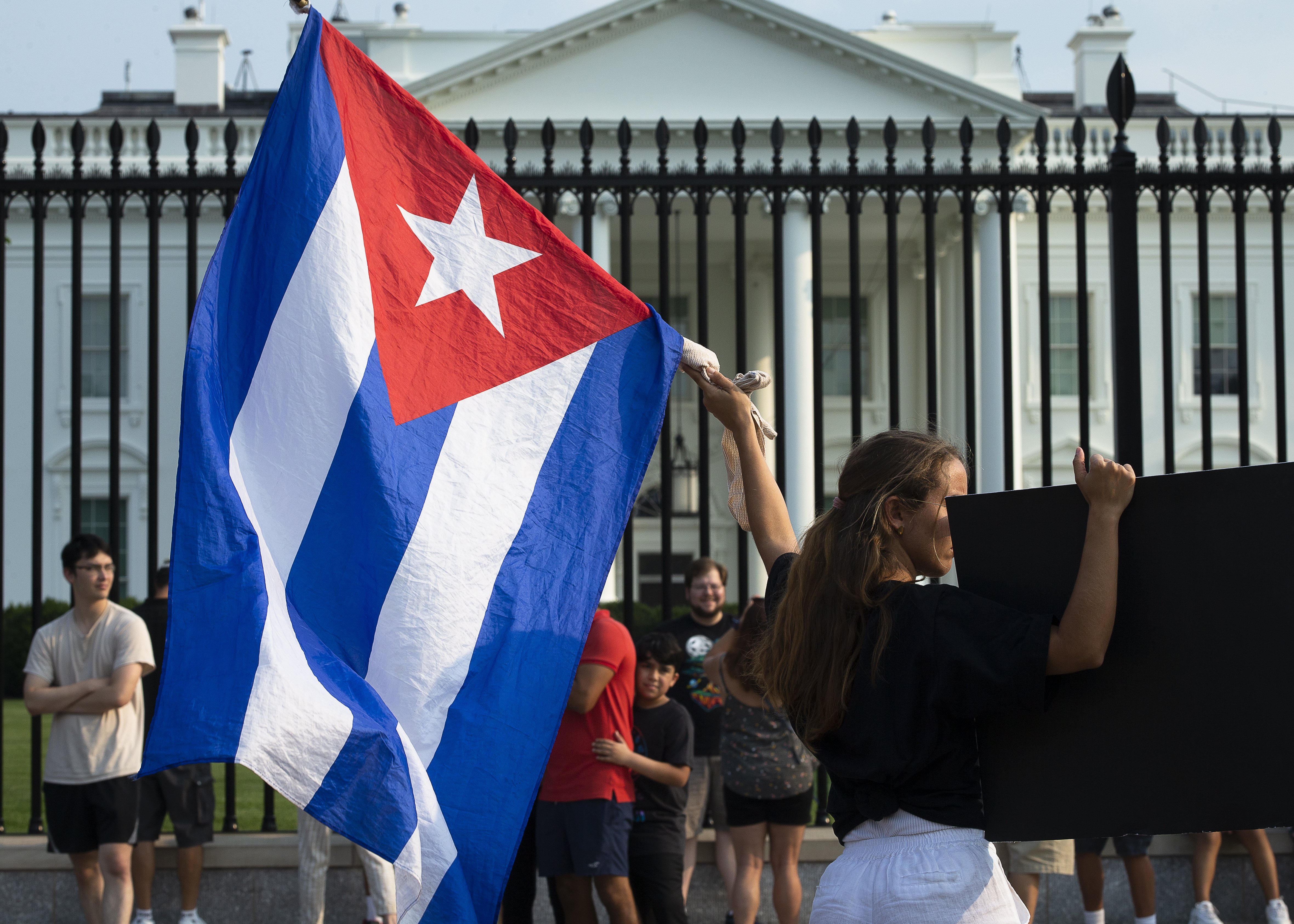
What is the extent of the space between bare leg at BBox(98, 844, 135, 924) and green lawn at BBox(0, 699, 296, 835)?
0.78 meters

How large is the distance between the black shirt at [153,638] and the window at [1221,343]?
18.5 metres

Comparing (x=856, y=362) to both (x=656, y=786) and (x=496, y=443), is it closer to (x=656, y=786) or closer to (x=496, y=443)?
(x=656, y=786)

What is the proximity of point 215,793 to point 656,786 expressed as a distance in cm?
650

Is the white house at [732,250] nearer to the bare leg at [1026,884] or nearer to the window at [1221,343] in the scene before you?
the window at [1221,343]

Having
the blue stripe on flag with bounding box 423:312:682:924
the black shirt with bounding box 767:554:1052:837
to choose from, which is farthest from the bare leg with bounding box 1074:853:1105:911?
the black shirt with bounding box 767:554:1052:837

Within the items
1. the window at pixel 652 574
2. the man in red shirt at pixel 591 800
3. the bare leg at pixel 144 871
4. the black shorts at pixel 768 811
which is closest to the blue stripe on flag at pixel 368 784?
the man in red shirt at pixel 591 800

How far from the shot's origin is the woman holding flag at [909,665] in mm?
2225

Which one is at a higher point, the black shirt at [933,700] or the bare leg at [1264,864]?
the black shirt at [933,700]

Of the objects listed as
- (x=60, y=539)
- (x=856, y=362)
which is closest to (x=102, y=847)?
(x=856, y=362)

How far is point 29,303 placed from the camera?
21.6 m

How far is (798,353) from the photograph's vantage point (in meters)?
18.2

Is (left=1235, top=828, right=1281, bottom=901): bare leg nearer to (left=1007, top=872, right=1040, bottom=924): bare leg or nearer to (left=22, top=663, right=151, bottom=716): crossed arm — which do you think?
(left=1007, top=872, right=1040, bottom=924): bare leg

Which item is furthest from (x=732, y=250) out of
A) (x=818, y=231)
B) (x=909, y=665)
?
(x=909, y=665)

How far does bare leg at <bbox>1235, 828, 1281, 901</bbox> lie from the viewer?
591cm
